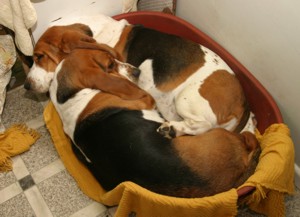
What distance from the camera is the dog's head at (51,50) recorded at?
187 centimetres

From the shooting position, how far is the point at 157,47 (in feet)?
6.59

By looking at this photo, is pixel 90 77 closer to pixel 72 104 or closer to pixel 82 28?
pixel 72 104

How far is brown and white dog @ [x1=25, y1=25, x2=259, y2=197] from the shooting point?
1.51 metres

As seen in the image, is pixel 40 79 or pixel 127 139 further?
pixel 40 79

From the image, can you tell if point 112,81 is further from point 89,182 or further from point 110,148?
point 89,182

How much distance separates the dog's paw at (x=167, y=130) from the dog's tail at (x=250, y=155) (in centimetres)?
35

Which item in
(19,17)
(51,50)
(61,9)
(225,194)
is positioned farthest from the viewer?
(61,9)

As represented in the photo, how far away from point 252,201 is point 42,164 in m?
1.19

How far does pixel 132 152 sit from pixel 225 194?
43 centimetres

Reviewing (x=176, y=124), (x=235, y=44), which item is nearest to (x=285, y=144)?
(x=176, y=124)

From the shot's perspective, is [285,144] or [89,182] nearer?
[285,144]

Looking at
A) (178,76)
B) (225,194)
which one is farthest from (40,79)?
(225,194)

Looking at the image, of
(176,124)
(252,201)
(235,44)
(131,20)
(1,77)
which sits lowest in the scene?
(1,77)

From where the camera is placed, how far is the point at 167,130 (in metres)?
1.71
